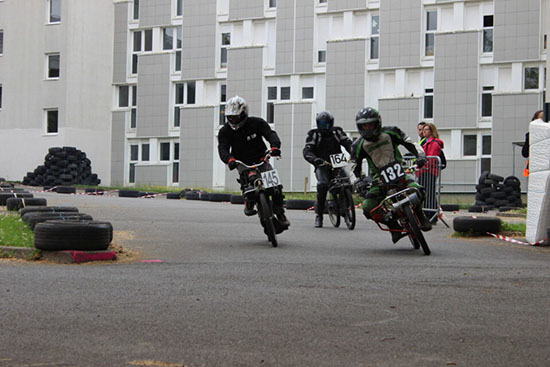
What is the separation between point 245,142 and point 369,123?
1993mm

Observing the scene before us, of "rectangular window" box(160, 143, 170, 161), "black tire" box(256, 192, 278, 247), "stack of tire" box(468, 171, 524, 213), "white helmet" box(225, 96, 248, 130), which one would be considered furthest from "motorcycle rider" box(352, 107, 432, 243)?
"rectangular window" box(160, 143, 170, 161)

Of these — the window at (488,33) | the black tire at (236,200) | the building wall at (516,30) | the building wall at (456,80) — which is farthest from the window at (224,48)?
the black tire at (236,200)

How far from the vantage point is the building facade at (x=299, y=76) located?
4100 cm

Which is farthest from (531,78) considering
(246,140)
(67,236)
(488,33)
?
(67,236)

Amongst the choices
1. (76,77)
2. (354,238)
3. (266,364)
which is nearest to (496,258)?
(354,238)

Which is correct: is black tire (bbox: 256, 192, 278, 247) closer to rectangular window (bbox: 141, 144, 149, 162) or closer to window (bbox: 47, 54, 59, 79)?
window (bbox: 47, 54, 59, 79)

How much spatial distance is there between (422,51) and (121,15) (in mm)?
19119

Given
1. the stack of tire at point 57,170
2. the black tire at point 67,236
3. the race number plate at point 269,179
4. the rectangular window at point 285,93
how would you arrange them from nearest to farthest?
the black tire at point 67,236, the race number plate at point 269,179, the stack of tire at point 57,170, the rectangular window at point 285,93

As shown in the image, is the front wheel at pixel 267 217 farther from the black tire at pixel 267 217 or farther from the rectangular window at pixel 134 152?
the rectangular window at pixel 134 152

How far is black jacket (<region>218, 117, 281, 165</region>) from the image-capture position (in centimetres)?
1203

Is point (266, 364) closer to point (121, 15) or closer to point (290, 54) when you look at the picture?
point (290, 54)

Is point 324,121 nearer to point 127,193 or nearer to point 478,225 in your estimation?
point 478,225

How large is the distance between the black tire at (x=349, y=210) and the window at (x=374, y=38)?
3007 centimetres

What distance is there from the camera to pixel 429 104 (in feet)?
141
